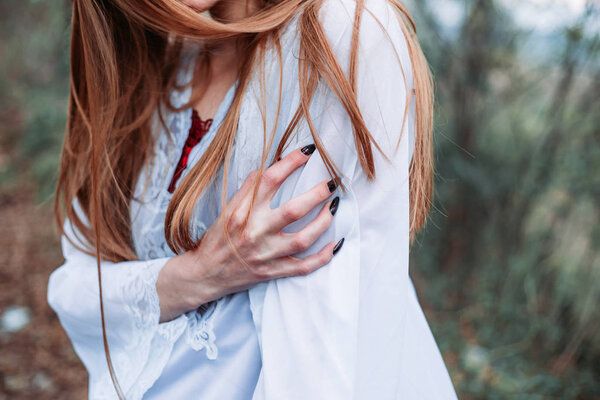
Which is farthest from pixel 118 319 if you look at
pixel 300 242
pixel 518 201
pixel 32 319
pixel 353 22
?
pixel 32 319

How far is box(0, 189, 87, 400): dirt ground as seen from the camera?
9.41 feet

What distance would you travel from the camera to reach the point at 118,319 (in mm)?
1145

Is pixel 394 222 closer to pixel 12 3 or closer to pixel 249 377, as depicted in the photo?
pixel 249 377

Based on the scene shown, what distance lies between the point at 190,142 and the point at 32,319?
287cm

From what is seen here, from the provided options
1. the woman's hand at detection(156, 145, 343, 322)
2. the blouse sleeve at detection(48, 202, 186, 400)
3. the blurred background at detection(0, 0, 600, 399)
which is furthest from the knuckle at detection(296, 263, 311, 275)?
the blurred background at detection(0, 0, 600, 399)

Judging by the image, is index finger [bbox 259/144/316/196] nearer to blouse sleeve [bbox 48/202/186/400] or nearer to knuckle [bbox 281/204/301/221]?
knuckle [bbox 281/204/301/221]

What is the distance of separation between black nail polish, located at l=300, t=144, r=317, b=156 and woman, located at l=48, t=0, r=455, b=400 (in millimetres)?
13

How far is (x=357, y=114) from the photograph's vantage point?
0.81 meters

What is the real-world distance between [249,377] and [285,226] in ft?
0.99

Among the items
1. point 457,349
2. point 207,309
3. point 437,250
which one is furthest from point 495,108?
point 207,309

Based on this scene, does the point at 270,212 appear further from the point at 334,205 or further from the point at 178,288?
the point at 178,288

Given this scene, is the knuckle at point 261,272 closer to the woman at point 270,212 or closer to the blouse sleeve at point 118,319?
the woman at point 270,212

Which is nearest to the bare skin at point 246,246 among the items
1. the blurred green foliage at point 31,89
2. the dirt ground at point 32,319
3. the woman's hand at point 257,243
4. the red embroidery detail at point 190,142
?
the woman's hand at point 257,243

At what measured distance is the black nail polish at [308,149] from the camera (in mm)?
865
